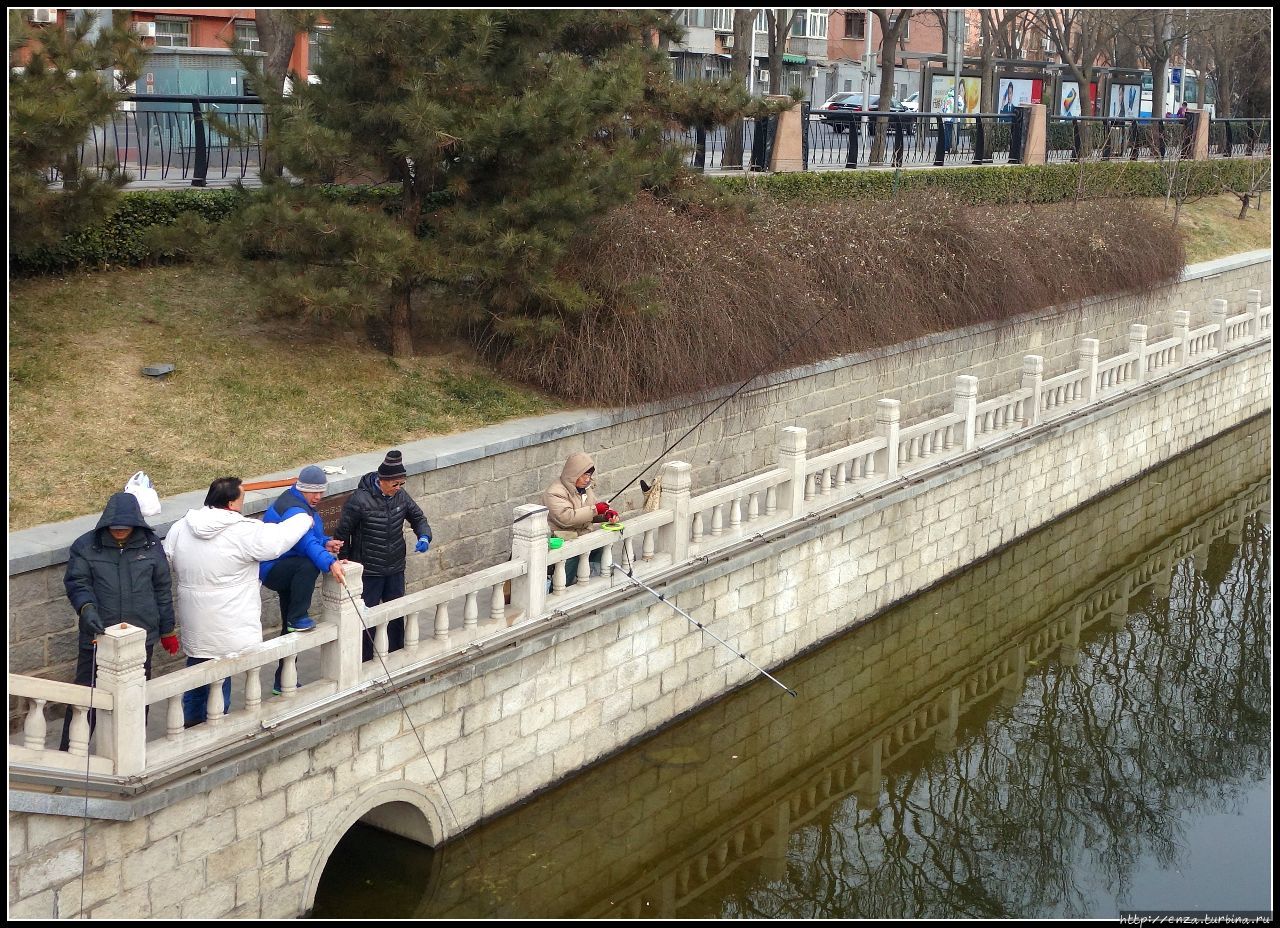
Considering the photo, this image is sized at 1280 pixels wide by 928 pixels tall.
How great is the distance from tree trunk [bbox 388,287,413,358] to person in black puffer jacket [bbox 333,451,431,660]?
401 cm

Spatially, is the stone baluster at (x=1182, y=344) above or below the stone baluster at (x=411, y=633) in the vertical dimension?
above

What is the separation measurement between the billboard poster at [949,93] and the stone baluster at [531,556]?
122 feet

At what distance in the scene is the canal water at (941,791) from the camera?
387 inches

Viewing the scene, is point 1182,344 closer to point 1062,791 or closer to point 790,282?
point 790,282

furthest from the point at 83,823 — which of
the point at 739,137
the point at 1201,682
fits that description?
the point at 739,137

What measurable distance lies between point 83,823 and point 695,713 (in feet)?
19.1

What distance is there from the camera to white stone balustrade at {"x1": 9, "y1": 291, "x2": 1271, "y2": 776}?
23.6ft

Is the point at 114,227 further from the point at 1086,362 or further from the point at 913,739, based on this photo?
the point at 1086,362

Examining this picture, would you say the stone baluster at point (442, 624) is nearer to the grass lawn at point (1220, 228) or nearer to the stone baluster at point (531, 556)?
the stone baluster at point (531, 556)

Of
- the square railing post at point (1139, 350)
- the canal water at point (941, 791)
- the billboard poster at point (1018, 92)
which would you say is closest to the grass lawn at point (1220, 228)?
the square railing post at point (1139, 350)

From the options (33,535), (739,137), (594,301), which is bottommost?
(33,535)

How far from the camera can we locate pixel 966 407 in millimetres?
15422

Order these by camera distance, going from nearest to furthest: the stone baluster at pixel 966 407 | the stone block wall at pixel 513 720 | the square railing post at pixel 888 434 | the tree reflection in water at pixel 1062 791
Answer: the stone block wall at pixel 513 720
the tree reflection in water at pixel 1062 791
the square railing post at pixel 888 434
the stone baluster at pixel 966 407

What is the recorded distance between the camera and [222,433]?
1077cm
